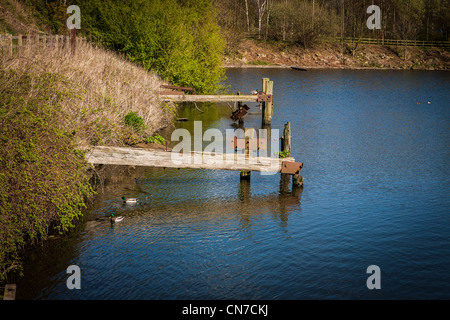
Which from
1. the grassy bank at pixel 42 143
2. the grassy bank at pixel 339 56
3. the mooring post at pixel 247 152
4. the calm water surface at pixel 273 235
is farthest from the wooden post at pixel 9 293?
the grassy bank at pixel 339 56

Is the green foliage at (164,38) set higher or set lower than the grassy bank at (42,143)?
higher

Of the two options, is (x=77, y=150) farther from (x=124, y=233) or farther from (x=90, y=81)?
(x=90, y=81)

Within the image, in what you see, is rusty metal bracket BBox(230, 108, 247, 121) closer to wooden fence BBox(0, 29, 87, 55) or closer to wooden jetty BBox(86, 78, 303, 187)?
wooden fence BBox(0, 29, 87, 55)

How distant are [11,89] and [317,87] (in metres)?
44.1

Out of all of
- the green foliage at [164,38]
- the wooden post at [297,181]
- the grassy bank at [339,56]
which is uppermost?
the grassy bank at [339,56]

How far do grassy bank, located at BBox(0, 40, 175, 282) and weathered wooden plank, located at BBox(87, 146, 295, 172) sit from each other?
60 centimetres

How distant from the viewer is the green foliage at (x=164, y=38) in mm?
34938

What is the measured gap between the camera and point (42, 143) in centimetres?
1327

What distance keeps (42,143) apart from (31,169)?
35.4 inches

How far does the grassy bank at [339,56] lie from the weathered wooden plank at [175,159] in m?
65.3

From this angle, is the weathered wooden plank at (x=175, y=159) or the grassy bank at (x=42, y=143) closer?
the grassy bank at (x=42, y=143)

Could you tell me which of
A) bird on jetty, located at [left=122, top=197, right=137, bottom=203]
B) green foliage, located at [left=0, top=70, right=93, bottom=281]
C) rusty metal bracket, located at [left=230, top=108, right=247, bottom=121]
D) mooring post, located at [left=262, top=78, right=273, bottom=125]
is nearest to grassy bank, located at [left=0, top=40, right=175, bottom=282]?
green foliage, located at [left=0, top=70, right=93, bottom=281]

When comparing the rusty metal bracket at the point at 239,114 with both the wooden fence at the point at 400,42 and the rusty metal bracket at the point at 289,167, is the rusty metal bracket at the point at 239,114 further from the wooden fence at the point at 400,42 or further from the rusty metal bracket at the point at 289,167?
the wooden fence at the point at 400,42
